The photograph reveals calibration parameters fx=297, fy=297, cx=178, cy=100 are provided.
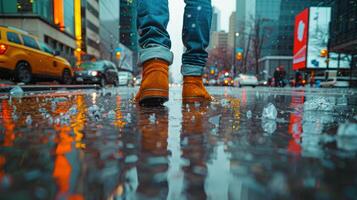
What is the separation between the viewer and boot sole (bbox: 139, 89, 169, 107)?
2266 mm

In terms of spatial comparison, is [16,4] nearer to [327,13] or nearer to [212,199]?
[212,199]

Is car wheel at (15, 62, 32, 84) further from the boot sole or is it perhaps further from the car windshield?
the boot sole

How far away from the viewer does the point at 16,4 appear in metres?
21.8

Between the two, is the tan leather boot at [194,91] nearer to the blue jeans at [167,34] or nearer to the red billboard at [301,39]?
the blue jeans at [167,34]

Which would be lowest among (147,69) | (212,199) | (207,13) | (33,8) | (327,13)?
(212,199)

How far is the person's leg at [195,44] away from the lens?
295 cm

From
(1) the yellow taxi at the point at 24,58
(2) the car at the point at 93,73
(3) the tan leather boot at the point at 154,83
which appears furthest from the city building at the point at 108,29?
(3) the tan leather boot at the point at 154,83

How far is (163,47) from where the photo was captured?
8.04ft

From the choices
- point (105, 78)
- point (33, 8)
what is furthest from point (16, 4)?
point (105, 78)

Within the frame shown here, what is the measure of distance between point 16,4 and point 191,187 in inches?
1000

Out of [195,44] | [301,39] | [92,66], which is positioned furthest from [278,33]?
[195,44]

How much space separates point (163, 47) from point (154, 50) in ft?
0.29

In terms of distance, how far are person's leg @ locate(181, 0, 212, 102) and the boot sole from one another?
26.7 inches

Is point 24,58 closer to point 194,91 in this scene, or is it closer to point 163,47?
point 194,91
